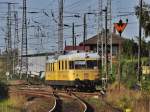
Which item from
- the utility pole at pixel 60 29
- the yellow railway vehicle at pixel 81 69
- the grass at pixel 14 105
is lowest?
the grass at pixel 14 105

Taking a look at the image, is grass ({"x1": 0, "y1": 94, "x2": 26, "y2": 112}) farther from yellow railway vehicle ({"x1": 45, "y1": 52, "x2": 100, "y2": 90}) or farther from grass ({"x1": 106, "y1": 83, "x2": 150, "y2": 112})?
yellow railway vehicle ({"x1": 45, "y1": 52, "x2": 100, "y2": 90})

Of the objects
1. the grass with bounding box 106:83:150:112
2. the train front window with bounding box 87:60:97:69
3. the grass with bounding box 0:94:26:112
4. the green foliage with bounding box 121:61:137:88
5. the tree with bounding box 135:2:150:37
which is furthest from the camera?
the tree with bounding box 135:2:150:37

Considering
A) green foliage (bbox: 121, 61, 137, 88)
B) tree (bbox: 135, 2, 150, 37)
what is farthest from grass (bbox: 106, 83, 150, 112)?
tree (bbox: 135, 2, 150, 37)

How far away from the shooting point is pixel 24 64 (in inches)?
3145

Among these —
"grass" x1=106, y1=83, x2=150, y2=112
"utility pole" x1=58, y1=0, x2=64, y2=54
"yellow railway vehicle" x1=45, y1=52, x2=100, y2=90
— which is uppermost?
"utility pole" x1=58, y1=0, x2=64, y2=54

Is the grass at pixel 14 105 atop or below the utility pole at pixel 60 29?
below

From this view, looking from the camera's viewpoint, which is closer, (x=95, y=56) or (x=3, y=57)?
(x=95, y=56)

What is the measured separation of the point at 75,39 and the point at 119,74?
5673 cm

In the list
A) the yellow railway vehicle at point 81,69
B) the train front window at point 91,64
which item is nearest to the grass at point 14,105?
the yellow railway vehicle at point 81,69

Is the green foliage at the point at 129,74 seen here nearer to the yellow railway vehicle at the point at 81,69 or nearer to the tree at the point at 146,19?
the yellow railway vehicle at the point at 81,69

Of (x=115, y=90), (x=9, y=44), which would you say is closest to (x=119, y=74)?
(x=115, y=90)

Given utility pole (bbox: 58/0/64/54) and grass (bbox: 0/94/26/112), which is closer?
grass (bbox: 0/94/26/112)

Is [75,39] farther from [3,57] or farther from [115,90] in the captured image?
[115,90]

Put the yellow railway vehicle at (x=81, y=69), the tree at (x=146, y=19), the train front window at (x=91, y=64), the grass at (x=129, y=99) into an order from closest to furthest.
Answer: the grass at (x=129, y=99), the yellow railway vehicle at (x=81, y=69), the train front window at (x=91, y=64), the tree at (x=146, y=19)
